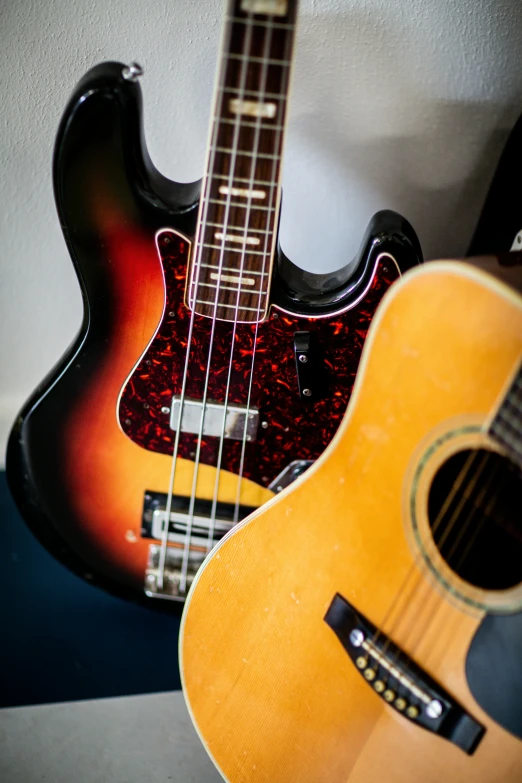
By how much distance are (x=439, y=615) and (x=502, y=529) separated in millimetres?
94

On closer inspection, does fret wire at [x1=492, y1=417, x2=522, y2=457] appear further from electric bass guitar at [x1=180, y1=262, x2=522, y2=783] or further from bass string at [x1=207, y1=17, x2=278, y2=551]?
bass string at [x1=207, y1=17, x2=278, y2=551]

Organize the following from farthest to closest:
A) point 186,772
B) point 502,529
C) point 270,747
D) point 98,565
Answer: point 98,565
point 186,772
point 270,747
point 502,529

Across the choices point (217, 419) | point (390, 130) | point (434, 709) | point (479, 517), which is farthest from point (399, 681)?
point (390, 130)

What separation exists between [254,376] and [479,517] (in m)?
0.33

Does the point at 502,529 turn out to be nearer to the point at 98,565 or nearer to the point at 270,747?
the point at 270,747

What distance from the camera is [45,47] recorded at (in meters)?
0.79

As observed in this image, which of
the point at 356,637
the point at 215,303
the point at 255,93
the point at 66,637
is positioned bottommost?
the point at 66,637

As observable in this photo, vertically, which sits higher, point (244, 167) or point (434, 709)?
point (244, 167)

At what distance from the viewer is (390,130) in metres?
0.85

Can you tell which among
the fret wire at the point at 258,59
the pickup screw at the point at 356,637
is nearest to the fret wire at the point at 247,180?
the fret wire at the point at 258,59

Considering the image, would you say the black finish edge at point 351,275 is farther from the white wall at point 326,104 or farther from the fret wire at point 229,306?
the white wall at point 326,104

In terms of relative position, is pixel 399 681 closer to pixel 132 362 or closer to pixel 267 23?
pixel 132 362

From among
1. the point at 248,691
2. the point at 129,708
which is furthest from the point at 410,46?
the point at 129,708

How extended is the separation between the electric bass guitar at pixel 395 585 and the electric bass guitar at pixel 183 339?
0.56ft
